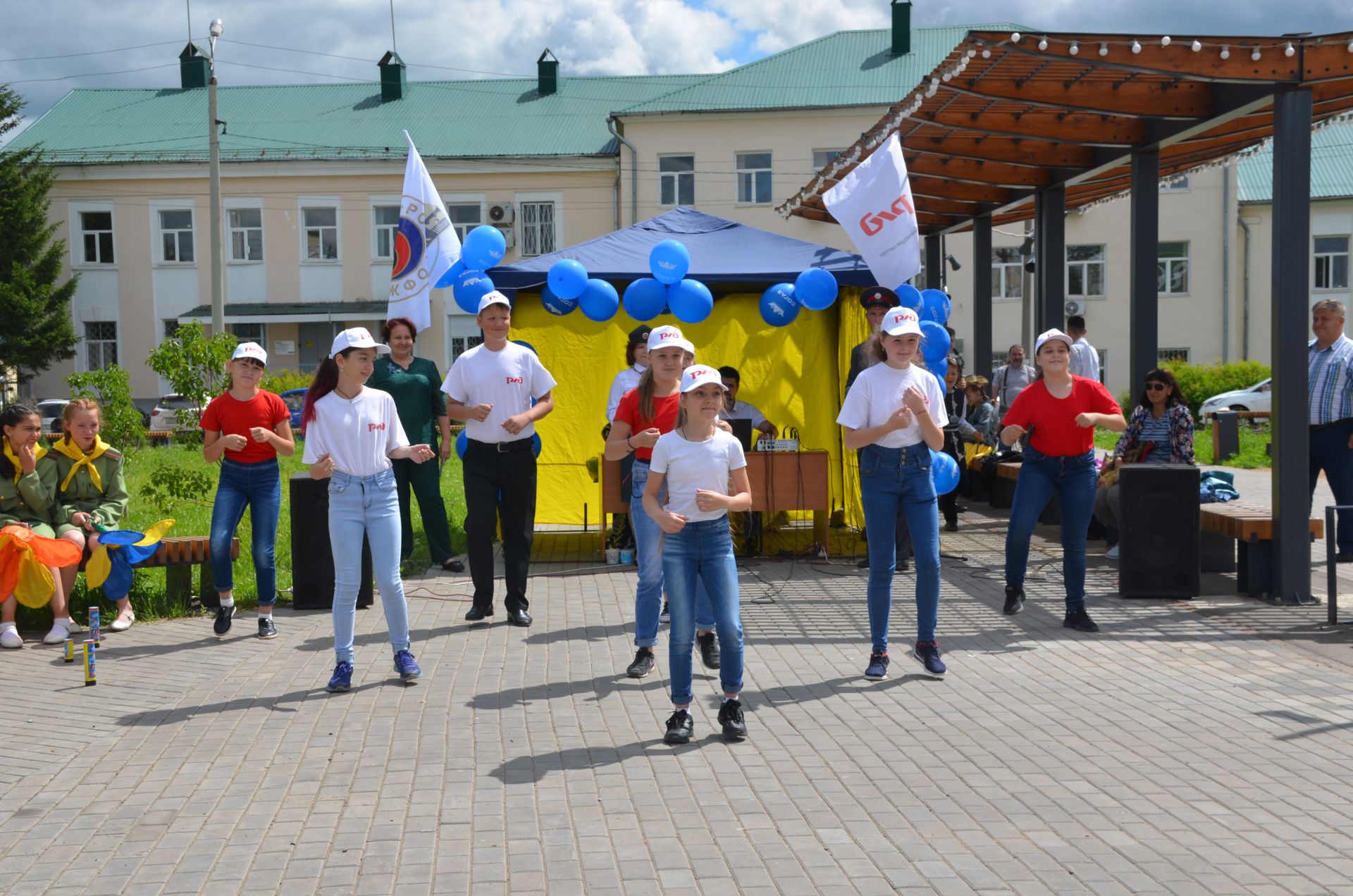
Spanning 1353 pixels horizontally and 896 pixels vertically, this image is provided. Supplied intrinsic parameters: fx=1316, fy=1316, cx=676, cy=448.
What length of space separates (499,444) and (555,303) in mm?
3080

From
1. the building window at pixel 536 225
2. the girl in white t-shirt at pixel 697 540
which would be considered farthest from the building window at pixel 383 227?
the girl in white t-shirt at pixel 697 540

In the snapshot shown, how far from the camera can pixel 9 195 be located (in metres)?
39.6

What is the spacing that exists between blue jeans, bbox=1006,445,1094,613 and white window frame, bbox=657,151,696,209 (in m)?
32.8

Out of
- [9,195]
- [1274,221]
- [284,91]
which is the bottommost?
[1274,221]

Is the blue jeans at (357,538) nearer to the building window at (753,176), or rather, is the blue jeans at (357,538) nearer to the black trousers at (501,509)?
the black trousers at (501,509)

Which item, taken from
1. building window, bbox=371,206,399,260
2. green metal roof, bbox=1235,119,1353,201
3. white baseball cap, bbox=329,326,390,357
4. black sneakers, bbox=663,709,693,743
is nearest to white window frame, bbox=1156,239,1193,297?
green metal roof, bbox=1235,119,1353,201

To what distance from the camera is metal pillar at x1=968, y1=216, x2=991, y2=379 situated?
642 inches

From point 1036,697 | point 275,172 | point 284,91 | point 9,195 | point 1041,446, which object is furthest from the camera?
point 284,91

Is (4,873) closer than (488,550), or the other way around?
(4,873)

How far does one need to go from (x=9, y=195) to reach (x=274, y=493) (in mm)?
36620

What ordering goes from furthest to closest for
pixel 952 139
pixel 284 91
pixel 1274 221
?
1. pixel 284 91
2. pixel 952 139
3. pixel 1274 221

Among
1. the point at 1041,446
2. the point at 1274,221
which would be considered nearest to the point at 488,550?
the point at 1041,446

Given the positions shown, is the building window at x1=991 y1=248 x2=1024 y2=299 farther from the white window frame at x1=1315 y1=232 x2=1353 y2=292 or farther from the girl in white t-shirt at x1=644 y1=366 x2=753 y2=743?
the girl in white t-shirt at x1=644 y1=366 x2=753 y2=743

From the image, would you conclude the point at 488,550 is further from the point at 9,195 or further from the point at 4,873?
the point at 9,195
